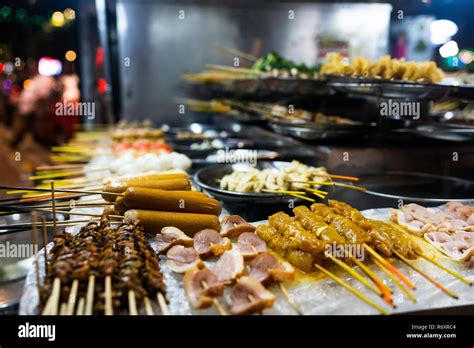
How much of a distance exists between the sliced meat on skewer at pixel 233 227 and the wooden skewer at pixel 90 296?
99cm

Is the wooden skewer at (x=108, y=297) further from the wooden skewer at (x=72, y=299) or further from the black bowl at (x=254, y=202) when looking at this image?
the black bowl at (x=254, y=202)

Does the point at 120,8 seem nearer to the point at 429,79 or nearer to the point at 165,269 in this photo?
the point at 429,79

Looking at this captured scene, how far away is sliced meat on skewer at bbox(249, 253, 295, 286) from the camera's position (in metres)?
2.21

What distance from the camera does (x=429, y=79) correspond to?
3623 mm

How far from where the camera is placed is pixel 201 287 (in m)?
2.12

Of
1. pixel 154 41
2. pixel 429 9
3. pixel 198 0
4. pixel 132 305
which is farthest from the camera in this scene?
pixel 154 41

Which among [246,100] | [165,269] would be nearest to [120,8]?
[246,100]

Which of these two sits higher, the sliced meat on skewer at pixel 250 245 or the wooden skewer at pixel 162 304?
the sliced meat on skewer at pixel 250 245

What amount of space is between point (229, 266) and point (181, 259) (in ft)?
0.97

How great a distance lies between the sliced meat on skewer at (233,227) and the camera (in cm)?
279

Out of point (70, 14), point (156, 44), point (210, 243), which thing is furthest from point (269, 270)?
point (70, 14)

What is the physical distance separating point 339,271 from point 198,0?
6.30 metres

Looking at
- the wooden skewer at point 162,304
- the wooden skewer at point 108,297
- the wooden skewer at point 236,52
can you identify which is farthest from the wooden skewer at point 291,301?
the wooden skewer at point 236,52

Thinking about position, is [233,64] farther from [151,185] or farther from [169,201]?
[169,201]
